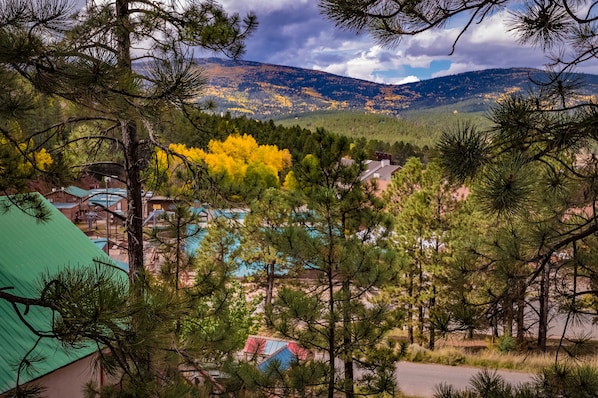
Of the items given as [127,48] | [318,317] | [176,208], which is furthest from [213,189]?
[318,317]

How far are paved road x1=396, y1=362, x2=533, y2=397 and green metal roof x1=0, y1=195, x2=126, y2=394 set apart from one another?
29.0 ft

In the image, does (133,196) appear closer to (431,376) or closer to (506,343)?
(431,376)

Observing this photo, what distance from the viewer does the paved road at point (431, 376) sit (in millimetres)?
13047

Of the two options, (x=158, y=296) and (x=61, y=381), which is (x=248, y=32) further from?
(x=61, y=381)

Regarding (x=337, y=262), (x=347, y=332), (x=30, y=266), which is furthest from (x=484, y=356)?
(x=30, y=266)

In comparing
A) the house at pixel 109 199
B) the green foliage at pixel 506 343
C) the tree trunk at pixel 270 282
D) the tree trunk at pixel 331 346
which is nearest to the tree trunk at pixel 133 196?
the tree trunk at pixel 331 346

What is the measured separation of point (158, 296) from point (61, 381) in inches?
198

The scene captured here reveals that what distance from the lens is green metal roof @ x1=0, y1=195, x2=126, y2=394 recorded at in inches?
245

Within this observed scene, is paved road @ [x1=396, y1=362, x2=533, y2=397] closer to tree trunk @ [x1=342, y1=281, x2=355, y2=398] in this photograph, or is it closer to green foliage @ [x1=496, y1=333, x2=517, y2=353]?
green foliage @ [x1=496, y1=333, x2=517, y2=353]

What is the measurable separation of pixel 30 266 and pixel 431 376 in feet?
36.5

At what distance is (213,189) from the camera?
5875 millimetres

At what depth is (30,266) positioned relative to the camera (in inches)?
313

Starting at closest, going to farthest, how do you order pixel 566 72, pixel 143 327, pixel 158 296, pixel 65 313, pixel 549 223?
1. pixel 65 313
2. pixel 143 327
3. pixel 158 296
4. pixel 566 72
5. pixel 549 223

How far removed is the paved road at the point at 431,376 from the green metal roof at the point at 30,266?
885 centimetres
